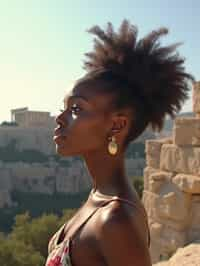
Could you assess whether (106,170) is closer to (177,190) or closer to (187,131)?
(187,131)

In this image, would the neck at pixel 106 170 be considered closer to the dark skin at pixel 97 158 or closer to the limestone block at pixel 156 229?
the dark skin at pixel 97 158

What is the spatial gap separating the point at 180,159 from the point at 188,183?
0.26 m

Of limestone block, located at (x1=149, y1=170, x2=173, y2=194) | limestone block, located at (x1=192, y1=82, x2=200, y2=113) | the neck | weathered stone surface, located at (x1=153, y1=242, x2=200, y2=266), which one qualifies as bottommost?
weathered stone surface, located at (x1=153, y1=242, x2=200, y2=266)

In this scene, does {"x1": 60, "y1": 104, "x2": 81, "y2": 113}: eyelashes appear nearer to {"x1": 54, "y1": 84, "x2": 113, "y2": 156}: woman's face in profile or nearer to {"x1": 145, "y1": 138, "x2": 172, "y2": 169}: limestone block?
{"x1": 54, "y1": 84, "x2": 113, "y2": 156}: woman's face in profile

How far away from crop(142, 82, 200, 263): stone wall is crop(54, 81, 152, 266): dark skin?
3256mm

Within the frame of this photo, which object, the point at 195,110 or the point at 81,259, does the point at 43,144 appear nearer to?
the point at 195,110

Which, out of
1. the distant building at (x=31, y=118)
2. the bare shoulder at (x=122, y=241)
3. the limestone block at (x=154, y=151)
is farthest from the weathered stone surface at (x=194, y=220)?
the distant building at (x=31, y=118)

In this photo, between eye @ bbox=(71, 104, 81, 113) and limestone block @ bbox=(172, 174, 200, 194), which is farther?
limestone block @ bbox=(172, 174, 200, 194)

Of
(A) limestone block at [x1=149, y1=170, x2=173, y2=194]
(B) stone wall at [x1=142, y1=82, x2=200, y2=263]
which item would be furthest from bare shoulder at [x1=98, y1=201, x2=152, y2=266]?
(A) limestone block at [x1=149, y1=170, x2=173, y2=194]

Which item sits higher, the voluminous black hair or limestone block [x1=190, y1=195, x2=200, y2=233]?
the voluminous black hair

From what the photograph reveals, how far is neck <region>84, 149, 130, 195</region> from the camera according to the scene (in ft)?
4.41

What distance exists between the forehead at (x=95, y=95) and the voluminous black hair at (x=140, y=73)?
22 mm

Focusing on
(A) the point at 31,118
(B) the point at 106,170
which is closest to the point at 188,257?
(B) the point at 106,170

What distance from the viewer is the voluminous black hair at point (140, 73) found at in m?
1.32
